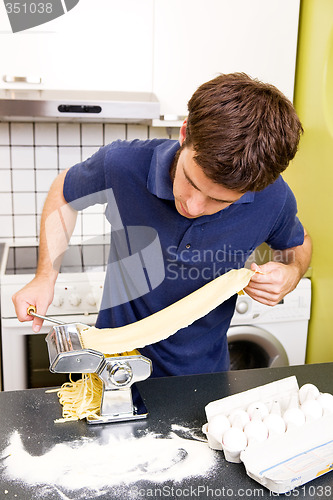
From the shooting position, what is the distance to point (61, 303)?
221 centimetres

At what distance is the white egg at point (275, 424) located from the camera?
42.3 inches

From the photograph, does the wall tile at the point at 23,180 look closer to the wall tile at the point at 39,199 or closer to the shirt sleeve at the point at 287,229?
the wall tile at the point at 39,199

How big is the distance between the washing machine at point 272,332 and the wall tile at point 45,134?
1.19 metres

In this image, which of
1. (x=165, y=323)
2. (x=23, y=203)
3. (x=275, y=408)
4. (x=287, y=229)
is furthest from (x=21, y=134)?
(x=275, y=408)

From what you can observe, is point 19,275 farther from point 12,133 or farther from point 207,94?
point 207,94

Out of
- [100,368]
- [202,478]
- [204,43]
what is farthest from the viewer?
[204,43]

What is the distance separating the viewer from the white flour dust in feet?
3.27

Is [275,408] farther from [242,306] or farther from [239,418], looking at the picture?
[242,306]

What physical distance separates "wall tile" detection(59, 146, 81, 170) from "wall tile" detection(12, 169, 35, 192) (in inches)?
5.8

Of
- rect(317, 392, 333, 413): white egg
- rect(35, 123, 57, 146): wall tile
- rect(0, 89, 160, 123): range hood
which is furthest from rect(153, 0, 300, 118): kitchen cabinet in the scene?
rect(317, 392, 333, 413): white egg

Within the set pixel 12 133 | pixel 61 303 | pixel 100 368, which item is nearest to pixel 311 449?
pixel 100 368

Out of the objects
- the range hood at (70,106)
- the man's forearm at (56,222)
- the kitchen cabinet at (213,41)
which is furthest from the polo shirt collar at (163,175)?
the kitchen cabinet at (213,41)

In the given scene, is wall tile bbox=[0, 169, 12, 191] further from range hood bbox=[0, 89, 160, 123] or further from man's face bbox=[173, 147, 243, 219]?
man's face bbox=[173, 147, 243, 219]

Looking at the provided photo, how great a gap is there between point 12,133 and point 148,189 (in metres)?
1.41
